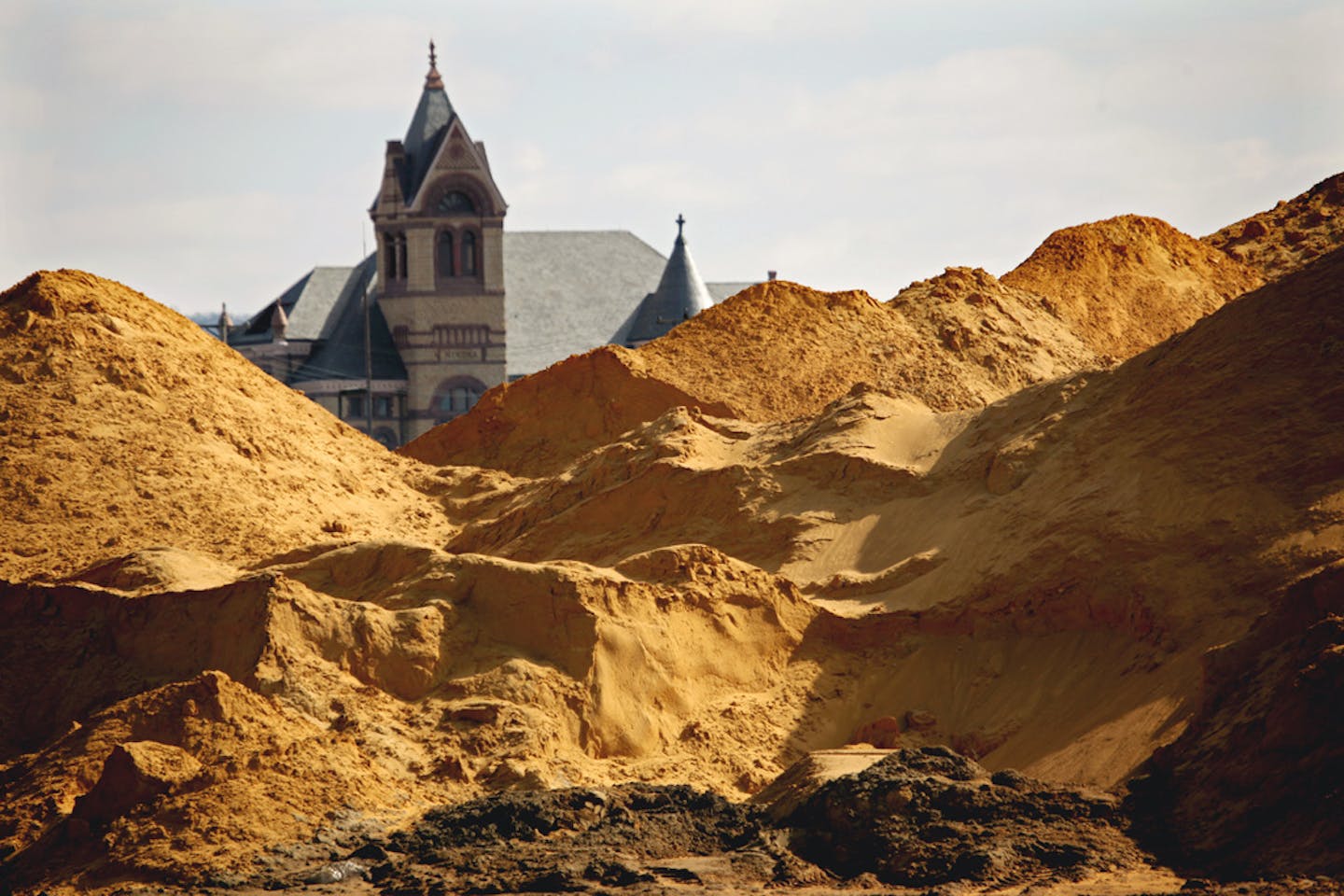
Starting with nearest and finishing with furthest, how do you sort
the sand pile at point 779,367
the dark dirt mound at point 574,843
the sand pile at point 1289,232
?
1. the dark dirt mound at point 574,843
2. the sand pile at point 779,367
3. the sand pile at point 1289,232

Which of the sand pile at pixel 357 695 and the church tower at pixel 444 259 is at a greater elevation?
the church tower at pixel 444 259

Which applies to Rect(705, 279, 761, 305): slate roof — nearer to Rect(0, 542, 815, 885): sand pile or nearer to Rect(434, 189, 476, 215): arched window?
Rect(434, 189, 476, 215): arched window

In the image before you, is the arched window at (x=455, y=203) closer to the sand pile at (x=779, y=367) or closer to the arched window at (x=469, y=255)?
the arched window at (x=469, y=255)

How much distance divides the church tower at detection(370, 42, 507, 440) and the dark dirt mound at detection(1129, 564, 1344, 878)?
70572 mm

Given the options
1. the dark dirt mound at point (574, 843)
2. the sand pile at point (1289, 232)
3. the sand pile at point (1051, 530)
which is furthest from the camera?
the sand pile at point (1289, 232)

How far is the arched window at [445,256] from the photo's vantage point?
296ft

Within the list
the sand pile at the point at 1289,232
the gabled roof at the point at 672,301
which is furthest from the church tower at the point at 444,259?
the sand pile at the point at 1289,232

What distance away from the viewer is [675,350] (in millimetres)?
38156

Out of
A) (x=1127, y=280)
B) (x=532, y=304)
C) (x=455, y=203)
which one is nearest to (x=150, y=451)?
(x=1127, y=280)

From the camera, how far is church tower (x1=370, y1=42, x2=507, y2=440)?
291 ft

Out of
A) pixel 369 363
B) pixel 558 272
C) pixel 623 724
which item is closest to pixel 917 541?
pixel 623 724

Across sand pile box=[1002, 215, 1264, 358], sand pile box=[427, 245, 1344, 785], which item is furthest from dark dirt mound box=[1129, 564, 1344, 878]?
sand pile box=[1002, 215, 1264, 358]

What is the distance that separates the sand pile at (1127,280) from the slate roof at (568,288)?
4660cm

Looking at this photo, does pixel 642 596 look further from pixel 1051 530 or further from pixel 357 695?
pixel 1051 530
